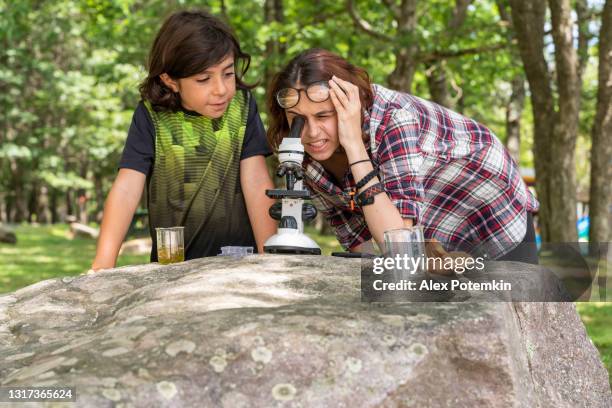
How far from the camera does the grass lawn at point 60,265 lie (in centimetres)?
811

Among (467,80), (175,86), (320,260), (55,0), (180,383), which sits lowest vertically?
(180,383)

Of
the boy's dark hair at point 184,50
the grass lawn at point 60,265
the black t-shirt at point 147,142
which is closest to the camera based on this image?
the boy's dark hair at point 184,50

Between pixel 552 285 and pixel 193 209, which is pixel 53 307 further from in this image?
pixel 552 285

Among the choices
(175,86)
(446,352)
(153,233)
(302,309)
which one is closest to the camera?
(446,352)

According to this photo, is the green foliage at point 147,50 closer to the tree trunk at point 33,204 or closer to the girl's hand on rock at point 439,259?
the girl's hand on rock at point 439,259

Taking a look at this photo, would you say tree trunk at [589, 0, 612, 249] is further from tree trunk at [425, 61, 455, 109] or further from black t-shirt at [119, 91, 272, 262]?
black t-shirt at [119, 91, 272, 262]

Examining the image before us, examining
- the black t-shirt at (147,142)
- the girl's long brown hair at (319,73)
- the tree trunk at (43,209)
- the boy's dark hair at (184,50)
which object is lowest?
the tree trunk at (43,209)

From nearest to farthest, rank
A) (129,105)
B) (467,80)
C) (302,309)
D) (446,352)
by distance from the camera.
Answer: (446,352)
(302,309)
(467,80)
(129,105)

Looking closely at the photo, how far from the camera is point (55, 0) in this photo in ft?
57.5

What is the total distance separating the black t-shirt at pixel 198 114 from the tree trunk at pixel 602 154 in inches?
279

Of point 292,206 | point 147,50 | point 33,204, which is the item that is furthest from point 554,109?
point 33,204

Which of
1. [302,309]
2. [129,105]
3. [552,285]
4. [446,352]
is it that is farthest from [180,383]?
[129,105]

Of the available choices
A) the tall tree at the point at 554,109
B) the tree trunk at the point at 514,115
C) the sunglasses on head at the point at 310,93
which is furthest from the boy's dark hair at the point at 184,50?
the tree trunk at the point at 514,115

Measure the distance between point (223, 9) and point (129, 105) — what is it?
1291cm
